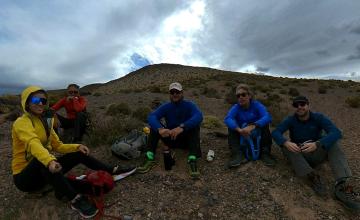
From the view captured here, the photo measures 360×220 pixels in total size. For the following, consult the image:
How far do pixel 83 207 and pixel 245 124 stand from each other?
320 cm

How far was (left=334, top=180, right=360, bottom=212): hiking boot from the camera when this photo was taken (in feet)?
15.5

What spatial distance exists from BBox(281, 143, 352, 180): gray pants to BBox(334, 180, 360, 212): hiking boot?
16 cm

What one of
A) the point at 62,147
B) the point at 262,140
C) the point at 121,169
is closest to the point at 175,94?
the point at 121,169

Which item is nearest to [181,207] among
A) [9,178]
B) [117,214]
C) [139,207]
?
[139,207]

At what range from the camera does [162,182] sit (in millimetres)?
5570

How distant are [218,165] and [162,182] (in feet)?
3.90

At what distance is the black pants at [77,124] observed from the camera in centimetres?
750

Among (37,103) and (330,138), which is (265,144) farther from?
(37,103)

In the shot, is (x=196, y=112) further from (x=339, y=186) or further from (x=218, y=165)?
(x=339, y=186)

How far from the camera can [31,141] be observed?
439 cm

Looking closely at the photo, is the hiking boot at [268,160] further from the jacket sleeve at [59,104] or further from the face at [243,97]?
the jacket sleeve at [59,104]

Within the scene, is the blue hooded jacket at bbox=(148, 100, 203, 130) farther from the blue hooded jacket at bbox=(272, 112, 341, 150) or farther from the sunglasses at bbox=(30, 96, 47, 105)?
the sunglasses at bbox=(30, 96, 47, 105)

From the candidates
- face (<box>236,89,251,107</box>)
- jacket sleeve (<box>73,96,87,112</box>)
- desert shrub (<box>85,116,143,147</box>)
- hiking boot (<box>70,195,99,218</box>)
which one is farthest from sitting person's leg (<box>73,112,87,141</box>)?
face (<box>236,89,251,107</box>)

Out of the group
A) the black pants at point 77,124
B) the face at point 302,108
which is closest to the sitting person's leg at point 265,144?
the face at point 302,108
